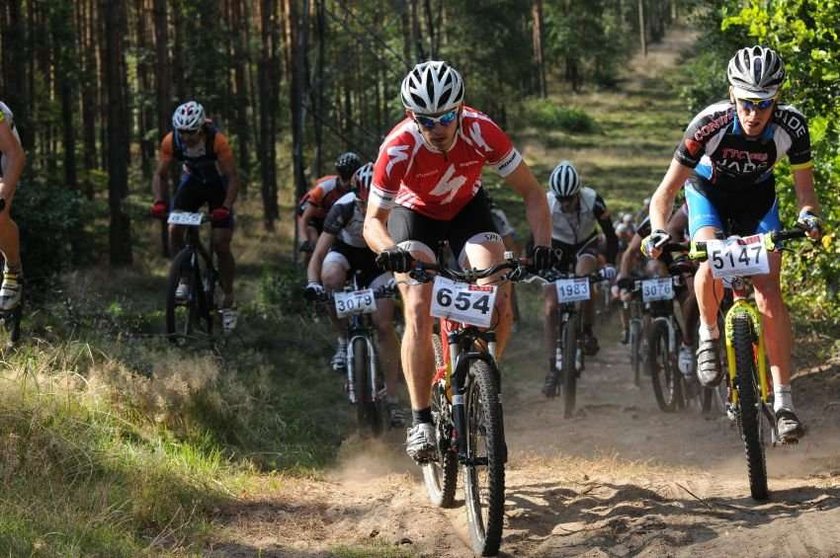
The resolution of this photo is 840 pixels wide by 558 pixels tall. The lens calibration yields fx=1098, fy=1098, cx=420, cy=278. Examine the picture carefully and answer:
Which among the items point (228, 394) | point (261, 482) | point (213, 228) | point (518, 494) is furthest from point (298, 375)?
point (518, 494)

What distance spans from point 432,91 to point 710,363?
87.3 inches

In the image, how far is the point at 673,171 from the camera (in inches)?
239

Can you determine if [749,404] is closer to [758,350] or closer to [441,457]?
[758,350]

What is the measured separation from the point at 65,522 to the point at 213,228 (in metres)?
5.75

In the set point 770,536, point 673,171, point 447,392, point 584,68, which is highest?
point 584,68

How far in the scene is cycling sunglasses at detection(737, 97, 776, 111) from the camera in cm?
579

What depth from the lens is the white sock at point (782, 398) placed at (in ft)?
18.8

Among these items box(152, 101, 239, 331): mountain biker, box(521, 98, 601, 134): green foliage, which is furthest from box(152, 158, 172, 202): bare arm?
box(521, 98, 601, 134): green foliage

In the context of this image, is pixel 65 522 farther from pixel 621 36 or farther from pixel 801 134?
pixel 621 36

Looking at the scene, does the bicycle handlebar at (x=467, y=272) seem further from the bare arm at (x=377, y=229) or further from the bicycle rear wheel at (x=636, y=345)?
the bicycle rear wheel at (x=636, y=345)

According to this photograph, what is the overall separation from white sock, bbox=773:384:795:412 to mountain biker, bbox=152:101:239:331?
5.77m

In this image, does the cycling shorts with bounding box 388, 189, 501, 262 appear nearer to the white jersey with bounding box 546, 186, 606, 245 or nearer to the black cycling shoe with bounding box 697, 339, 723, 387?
the black cycling shoe with bounding box 697, 339, 723, 387

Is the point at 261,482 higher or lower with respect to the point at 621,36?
lower

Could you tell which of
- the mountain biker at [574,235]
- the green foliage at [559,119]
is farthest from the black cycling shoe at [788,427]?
the green foliage at [559,119]
